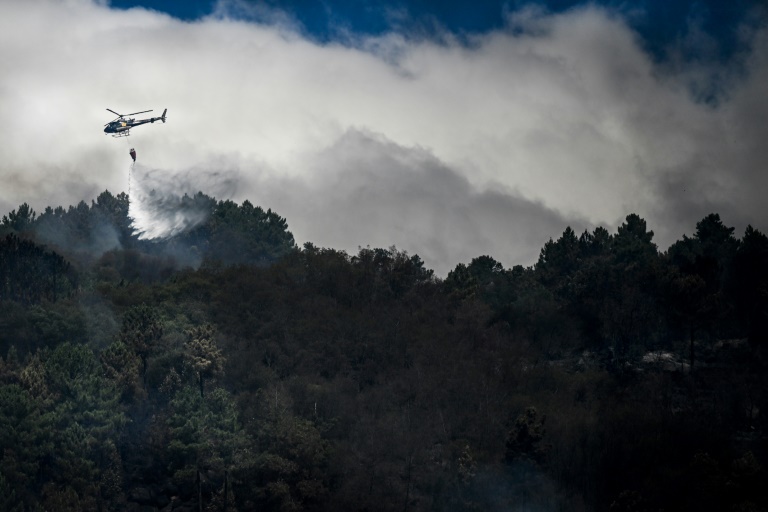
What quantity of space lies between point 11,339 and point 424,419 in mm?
30807

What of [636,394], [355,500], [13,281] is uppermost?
[13,281]

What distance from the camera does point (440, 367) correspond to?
4466 inches

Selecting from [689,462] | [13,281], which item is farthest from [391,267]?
[689,462]

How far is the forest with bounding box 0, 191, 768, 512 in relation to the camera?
9538 centimetres

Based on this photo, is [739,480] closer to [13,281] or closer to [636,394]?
[636,394]

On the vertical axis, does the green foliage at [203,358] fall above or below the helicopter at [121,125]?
below

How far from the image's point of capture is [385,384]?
369ft

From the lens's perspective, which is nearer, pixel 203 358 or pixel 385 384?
pixel 203 358

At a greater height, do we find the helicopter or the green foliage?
the helicopter

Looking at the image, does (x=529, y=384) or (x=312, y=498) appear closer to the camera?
(x=312, y=498)

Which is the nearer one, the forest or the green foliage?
the forest

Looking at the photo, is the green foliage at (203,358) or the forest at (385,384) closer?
the forest at (385,384)

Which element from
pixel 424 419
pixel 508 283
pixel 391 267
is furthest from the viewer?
pixel 508 283

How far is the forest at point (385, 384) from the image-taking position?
95.4m
